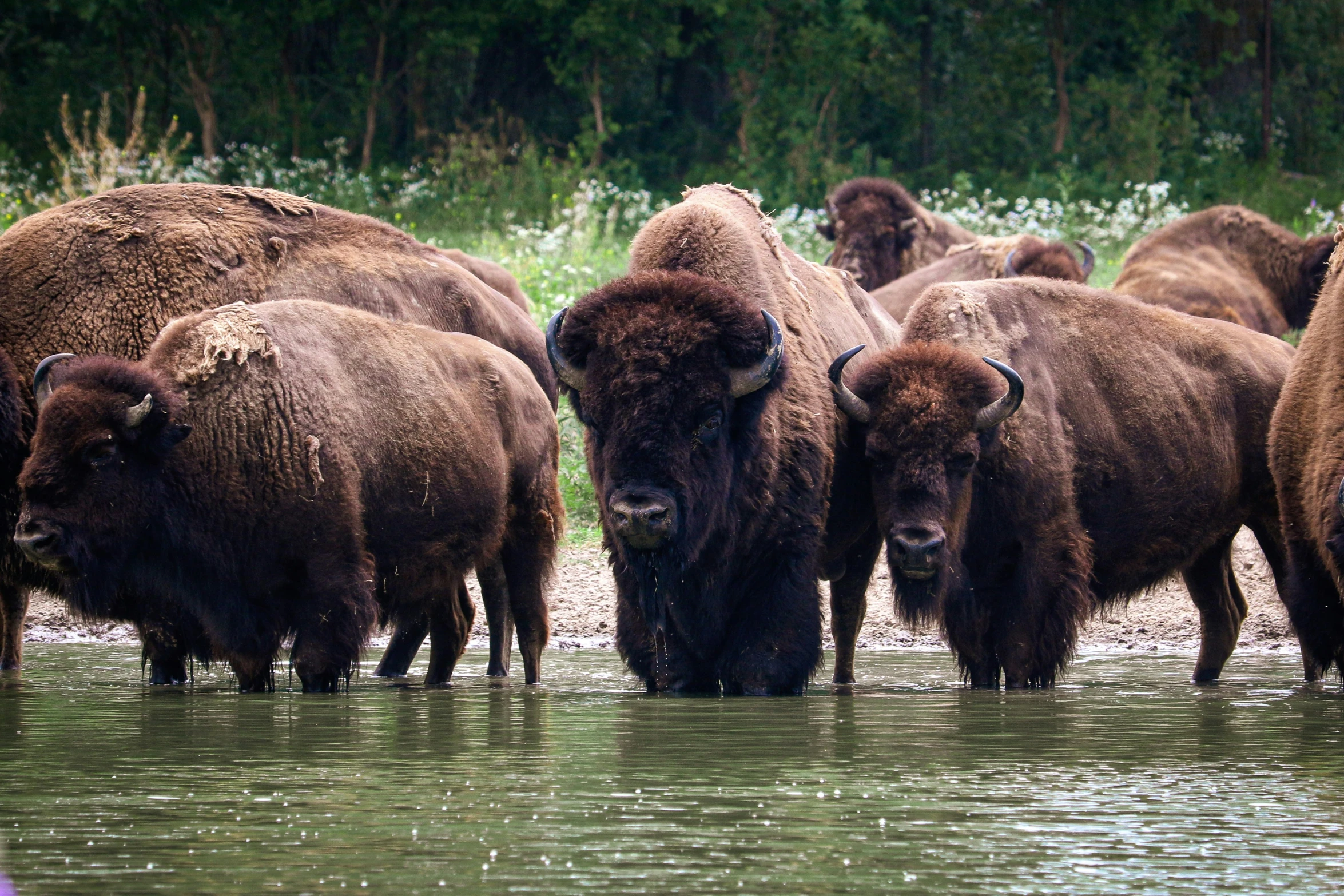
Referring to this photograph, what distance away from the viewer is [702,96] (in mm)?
29047

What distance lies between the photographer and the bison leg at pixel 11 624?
28.8 ft

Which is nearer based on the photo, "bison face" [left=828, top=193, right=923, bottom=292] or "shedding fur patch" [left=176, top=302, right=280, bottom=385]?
"shedding fur patch" [left=176, top=302, right=280, bottom=385]

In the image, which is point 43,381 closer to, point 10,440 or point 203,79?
point 10,440

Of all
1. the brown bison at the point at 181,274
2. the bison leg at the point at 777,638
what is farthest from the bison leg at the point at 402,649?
the bison leg at the point at 777,638

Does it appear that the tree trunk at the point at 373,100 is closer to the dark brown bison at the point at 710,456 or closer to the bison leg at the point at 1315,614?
the dark brown bison at the point at 710,456

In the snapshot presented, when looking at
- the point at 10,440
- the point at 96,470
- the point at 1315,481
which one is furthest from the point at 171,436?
the point at 1315,481

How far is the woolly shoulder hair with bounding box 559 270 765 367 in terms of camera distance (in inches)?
274

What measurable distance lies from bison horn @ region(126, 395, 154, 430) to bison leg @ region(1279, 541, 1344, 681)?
487cm

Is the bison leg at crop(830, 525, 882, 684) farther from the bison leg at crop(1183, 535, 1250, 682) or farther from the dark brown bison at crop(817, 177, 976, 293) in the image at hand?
the dark brown bison at crop(817, 177, 976, 293)

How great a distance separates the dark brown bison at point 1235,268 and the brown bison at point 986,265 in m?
0.54

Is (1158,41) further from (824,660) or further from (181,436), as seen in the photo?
(181,436)

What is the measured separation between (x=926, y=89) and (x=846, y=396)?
2150cm

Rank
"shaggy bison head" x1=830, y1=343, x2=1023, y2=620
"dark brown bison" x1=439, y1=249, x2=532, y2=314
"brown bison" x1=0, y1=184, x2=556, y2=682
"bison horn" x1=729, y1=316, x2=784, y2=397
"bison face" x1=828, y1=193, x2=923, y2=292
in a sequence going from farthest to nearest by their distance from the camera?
"bison face" x1=828, y1=193, x2=923, y2=292, "dark brown bison" x1=439, y1=249, x2=532, y2=314, "brown bison" x1=0, y1=184, x2=556, y2=682, "shaggy bison head" x1=830, y1=343, x2=1023, y2=620, "bison horn" x1=729, y1=316, x2=784, y2=397

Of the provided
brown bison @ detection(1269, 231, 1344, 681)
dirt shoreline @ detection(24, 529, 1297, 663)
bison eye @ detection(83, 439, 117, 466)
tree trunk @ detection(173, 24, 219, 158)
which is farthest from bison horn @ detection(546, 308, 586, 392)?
tree trunk @ detection(173, 24, 219, 158)
